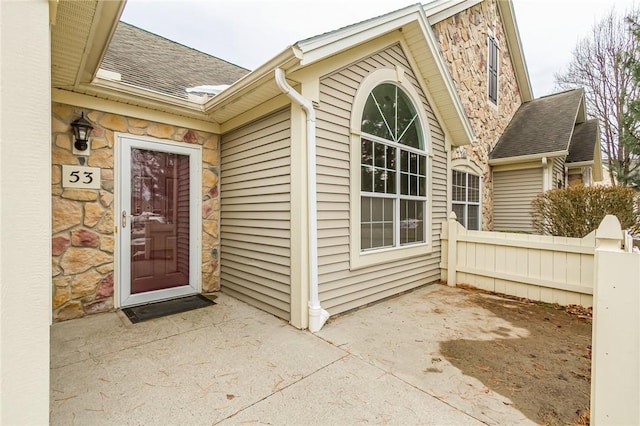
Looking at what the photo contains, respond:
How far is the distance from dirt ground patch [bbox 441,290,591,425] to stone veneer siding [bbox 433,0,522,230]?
12.7ft

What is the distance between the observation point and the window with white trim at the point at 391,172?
3.97m

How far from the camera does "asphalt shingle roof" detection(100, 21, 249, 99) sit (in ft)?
13.2

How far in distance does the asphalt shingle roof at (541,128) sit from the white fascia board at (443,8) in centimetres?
375

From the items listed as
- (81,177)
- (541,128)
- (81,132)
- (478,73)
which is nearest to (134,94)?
(81,132)

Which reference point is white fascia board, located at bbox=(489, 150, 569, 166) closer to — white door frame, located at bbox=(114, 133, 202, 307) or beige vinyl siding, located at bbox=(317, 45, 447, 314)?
beige vinyl siding, located at bbox=(317, 45, 447, 314)

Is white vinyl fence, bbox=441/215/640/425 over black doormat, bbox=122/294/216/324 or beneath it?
over

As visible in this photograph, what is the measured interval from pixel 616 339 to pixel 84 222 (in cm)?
470

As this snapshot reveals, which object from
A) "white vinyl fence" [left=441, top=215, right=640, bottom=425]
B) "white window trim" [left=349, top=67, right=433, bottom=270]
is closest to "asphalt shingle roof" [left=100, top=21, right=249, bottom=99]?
"white window trim" [left=349, top=67, right=433, bottom=270]

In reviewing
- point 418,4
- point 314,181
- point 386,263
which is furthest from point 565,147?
point 314,181

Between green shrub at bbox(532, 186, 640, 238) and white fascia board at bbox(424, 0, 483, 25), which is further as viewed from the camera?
white fascia board at bbox(424, 0, 483, 25)

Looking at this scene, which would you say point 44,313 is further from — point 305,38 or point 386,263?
point 386,263

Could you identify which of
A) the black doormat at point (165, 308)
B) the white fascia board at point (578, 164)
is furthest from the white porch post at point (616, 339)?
the white fascia board at point (578, 164)

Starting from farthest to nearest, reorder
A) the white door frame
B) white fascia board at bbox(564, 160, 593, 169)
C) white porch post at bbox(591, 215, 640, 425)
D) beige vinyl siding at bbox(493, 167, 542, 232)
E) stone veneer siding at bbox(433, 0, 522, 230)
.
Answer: white fascia board at bbox(564, 160, 593, 169) → beige vinyl siding at bbox(493, 167, 542, 232) → stone veneer siding at bbox(433, 0, 522, 230) → the white door frame → white porch post at bbox(591, 215, 640, 425)

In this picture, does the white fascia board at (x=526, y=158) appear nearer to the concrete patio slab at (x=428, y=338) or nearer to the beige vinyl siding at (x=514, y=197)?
the beige vinyl siding at (x=514, y=197)
